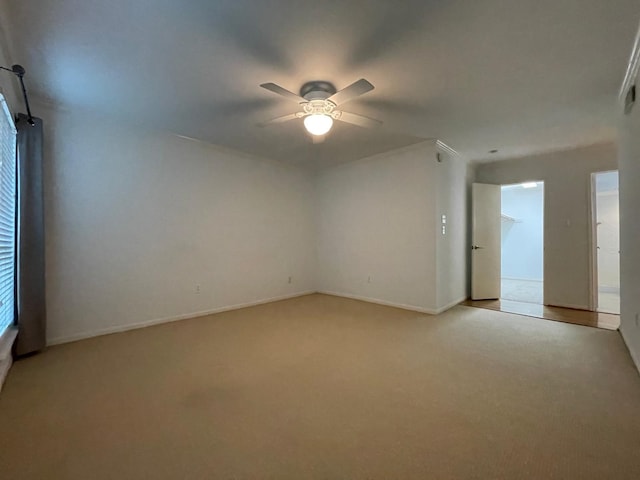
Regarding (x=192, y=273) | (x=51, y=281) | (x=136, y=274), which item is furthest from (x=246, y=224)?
(x=51, y=281)

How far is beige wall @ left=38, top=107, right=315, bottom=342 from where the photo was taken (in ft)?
10.1

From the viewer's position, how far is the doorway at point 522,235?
24.0 ft

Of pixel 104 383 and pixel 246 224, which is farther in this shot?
pixel 246 224

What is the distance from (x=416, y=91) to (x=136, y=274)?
3.70m

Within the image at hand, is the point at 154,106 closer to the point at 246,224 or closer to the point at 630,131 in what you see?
the point at 246,224

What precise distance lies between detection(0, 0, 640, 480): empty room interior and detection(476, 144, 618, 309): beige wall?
29 millimetres

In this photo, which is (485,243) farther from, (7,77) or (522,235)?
(7,77)

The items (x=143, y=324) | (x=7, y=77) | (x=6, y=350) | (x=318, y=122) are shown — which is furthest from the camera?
(x=143, y=324)

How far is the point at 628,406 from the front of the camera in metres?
1.86

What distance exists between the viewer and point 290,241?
532cm

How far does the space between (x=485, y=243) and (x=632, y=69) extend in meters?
3.19

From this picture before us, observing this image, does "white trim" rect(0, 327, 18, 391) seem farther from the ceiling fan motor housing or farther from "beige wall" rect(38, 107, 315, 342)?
the ceiling fan motor housing

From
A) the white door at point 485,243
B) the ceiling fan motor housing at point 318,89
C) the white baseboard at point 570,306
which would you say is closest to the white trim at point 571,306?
the white baseboard at point 570,306

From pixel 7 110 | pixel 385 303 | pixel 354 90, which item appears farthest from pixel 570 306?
pixel 7 110
